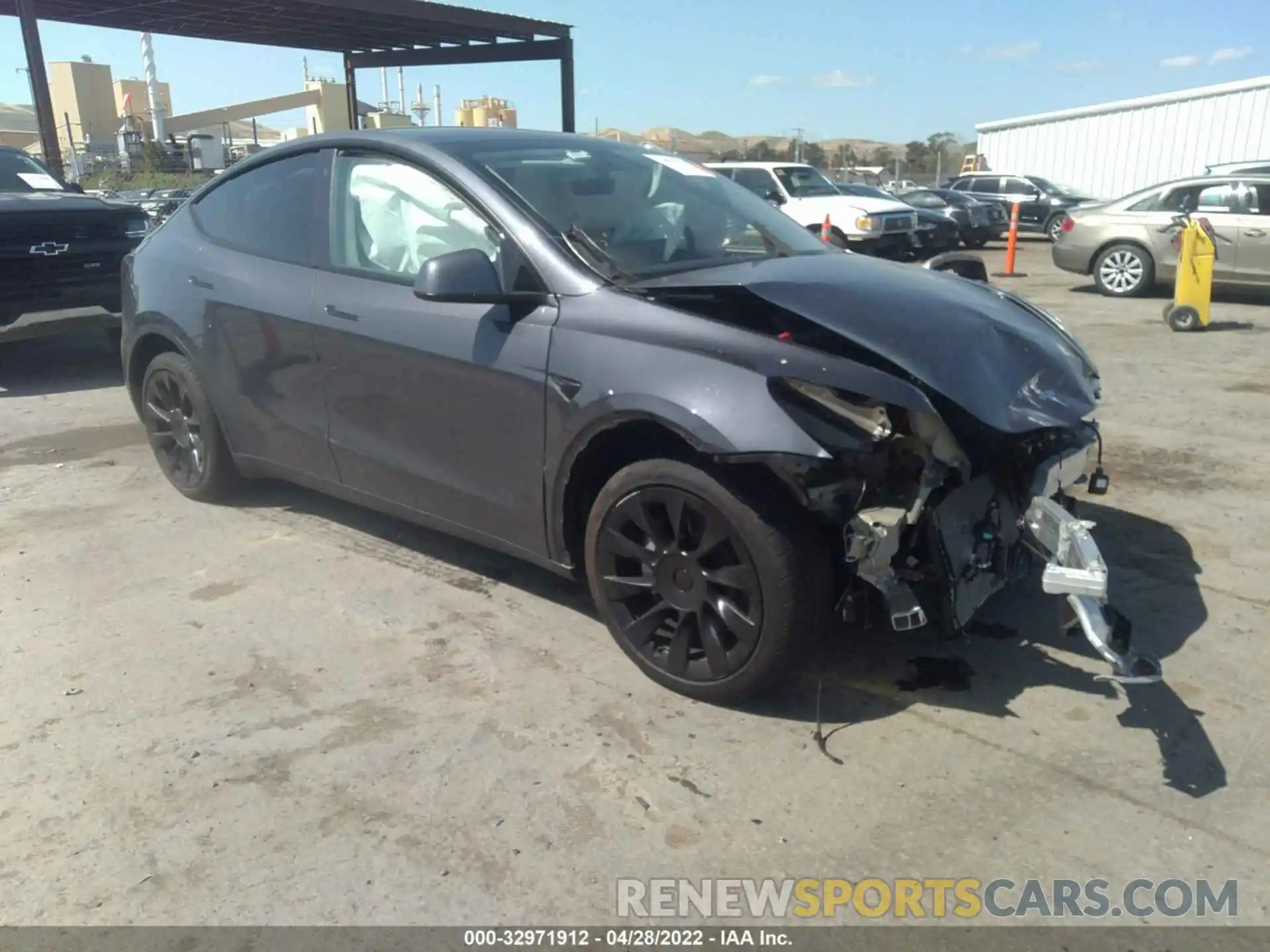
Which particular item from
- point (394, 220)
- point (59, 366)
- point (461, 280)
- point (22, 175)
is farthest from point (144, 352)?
point (22, 175)

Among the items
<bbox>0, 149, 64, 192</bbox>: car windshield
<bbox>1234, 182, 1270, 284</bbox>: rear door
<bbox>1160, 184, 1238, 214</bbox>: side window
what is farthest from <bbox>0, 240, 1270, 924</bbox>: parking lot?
<bbox>1160, 184, 1238, 214</bbox>: side window

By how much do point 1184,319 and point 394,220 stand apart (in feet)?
29.2

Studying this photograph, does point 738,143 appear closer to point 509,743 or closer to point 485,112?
point 485,112

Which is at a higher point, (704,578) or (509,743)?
(704,578)

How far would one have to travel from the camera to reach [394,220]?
386 centimetres

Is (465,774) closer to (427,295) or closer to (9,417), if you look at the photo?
(427,295)

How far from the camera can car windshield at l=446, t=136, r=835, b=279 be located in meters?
3.56

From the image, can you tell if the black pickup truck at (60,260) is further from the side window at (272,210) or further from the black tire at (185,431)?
the side window at (272,210)

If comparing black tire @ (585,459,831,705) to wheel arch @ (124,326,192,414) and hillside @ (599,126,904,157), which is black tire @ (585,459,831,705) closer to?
wheel arch @ (124,326,192,414)

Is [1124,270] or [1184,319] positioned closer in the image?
[1184,319]

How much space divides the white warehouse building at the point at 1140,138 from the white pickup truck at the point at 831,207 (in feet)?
45.1

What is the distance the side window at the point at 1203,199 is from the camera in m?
12.0

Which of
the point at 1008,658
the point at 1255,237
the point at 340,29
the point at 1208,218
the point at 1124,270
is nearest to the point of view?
the point at 1008,658

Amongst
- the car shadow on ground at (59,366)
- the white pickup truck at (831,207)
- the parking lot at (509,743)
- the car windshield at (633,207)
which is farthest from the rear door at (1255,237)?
the car shadow on ground at (59,366)
